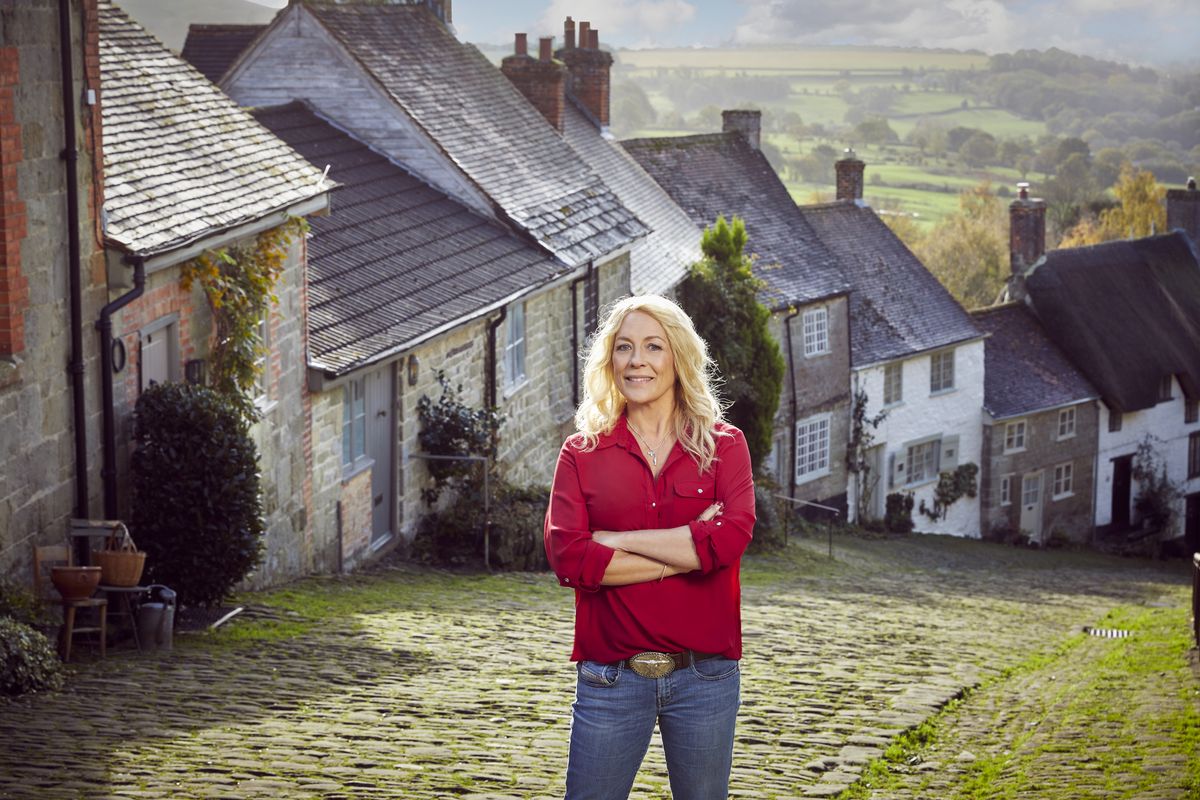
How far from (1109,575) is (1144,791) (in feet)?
70.6

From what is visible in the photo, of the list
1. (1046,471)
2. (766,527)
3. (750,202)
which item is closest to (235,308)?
(766,527)

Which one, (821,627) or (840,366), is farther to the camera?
(840,366)

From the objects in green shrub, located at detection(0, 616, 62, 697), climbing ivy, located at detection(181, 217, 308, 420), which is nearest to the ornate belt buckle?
green shrub, located at detection(0, 616, 62, 697)

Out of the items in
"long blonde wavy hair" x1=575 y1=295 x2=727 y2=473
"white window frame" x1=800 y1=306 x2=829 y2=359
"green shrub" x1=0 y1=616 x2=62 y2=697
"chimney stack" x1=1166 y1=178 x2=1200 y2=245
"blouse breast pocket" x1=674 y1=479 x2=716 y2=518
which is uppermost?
"chimney stack" x1=1166 y1=178 x2=1200 y2=245

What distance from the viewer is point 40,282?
421 inches

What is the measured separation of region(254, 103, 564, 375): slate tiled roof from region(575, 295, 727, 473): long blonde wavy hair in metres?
9.50

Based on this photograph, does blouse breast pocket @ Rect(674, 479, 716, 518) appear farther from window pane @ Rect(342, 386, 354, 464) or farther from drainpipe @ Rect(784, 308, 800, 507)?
drainpipe @ Rect(784, 308, 800, 507)

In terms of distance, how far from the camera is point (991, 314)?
136 feet

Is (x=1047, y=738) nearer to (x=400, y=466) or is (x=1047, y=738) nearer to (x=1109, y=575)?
(x=400, y=466)

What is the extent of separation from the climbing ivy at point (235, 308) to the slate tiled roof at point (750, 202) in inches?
795

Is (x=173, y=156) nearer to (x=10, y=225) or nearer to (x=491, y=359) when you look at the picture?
(x=10, y=225)

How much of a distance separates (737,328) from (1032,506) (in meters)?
14.2

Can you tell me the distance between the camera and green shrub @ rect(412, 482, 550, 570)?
58.6ft

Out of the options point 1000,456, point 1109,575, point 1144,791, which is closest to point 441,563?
point 1144,791
